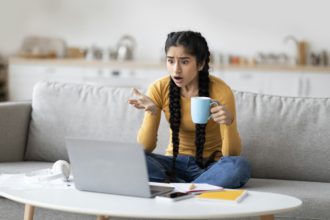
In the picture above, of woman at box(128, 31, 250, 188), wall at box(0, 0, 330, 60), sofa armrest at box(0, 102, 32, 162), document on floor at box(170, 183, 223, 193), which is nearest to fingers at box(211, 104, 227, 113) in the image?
woman at box(128, 31, 250, 188)

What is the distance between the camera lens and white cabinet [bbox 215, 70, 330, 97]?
21.1 ft

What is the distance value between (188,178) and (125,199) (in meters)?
0.96

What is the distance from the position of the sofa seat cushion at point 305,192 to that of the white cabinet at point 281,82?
3372 millimetres

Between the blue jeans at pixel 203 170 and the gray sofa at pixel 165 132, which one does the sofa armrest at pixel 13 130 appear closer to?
the gray sofa at pixel 165 132

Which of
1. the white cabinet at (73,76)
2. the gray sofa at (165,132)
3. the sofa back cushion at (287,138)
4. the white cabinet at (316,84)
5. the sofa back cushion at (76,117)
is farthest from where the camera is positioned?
the white cabinet at (73,76)

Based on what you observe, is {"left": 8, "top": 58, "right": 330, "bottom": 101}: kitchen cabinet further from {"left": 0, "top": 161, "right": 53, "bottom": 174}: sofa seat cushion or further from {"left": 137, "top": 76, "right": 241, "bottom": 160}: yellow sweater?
{"left": 137, "top": 76, "right": 241, "bottom": 160}: yellow sweater

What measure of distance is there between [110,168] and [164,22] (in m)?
5.05

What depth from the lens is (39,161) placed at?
3.62m

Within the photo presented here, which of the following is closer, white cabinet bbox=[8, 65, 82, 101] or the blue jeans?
the blue jeans

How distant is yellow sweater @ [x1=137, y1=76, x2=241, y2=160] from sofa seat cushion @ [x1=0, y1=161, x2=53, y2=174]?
55 centimetres

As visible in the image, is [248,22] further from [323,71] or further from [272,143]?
[272,143]

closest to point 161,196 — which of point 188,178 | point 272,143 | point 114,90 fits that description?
point 188,178

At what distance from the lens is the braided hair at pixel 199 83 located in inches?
118

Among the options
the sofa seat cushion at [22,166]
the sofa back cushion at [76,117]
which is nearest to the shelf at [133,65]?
the sofa back cushion at [76,117]
